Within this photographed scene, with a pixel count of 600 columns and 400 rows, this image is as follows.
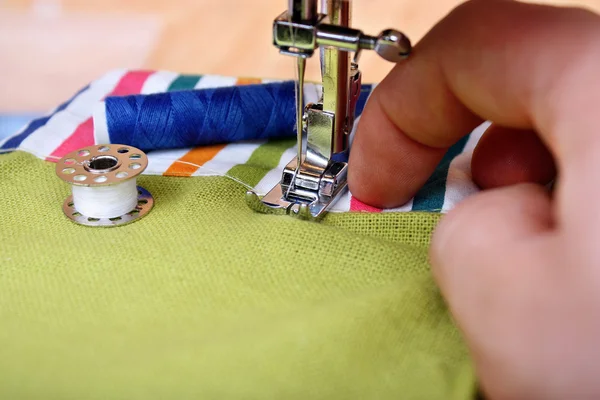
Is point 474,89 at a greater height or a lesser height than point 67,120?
greater

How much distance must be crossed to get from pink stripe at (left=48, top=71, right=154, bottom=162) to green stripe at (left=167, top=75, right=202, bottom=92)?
5 cm

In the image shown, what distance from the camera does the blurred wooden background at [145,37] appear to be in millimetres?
1419

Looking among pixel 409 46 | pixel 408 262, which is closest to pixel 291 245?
pixel 408 262

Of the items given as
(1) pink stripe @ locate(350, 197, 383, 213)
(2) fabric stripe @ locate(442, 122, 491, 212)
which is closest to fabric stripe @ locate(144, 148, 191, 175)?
(1) pink stripe @ locate(350, 197, 383, 213)

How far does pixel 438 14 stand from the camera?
5.12 feet

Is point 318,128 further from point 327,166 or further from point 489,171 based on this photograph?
point 489,171

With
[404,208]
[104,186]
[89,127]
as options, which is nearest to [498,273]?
[404,208]

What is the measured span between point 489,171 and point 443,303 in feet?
0.65

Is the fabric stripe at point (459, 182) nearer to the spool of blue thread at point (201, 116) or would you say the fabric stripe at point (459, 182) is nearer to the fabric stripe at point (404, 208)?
the fabric stripe at point (404, 208)

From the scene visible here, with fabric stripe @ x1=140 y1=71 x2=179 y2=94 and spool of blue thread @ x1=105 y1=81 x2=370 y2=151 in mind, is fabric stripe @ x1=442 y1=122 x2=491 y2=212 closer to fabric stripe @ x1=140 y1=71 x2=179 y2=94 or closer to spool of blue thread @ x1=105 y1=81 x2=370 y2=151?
spool of blue thread @ x1=105 y1=81 x2=370 y2=151

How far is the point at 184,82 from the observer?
1.16m

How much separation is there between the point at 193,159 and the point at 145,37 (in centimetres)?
67

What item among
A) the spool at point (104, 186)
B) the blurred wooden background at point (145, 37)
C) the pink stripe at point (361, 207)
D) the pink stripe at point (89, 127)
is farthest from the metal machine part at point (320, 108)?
the blurred wooden background at point (145, 37)

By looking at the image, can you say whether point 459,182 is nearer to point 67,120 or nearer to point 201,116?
point 201,116
